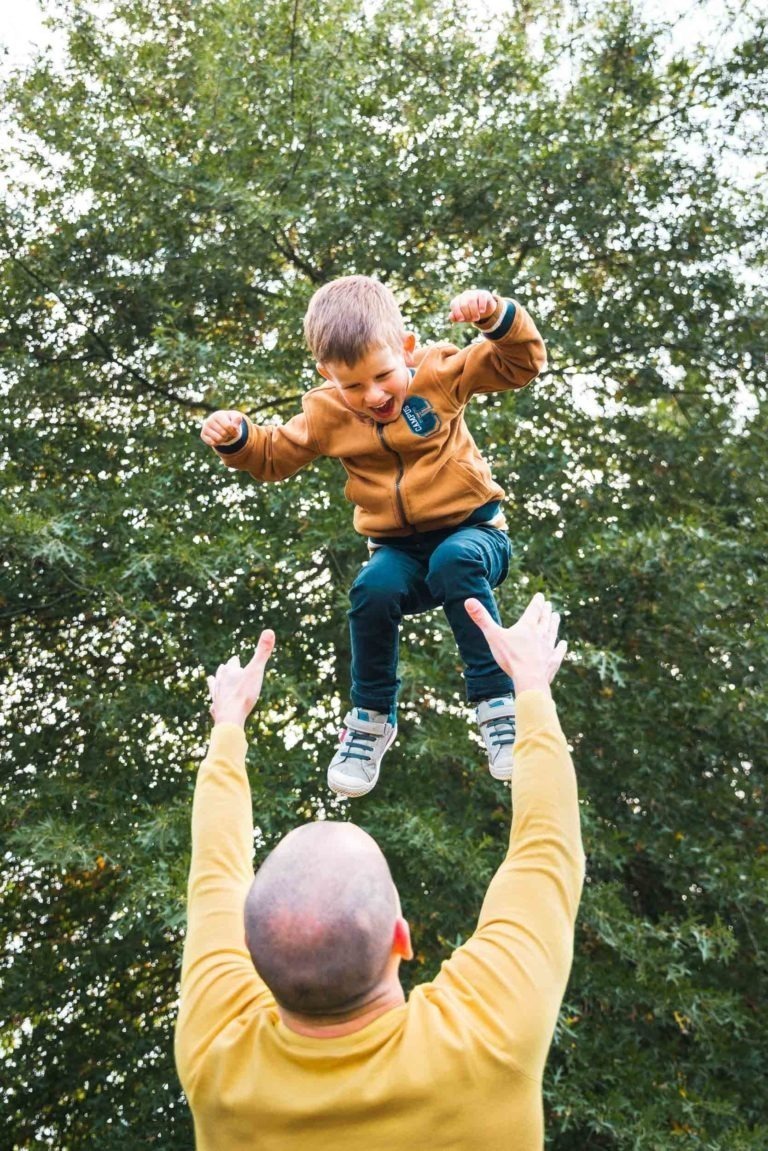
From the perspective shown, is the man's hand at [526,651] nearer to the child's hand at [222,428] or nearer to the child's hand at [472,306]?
the child's hand at [472,306]

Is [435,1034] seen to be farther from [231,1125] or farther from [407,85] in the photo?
[407,85]

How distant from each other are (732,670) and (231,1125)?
6052 millimetres

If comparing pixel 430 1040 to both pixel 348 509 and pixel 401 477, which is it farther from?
pixel 348 509

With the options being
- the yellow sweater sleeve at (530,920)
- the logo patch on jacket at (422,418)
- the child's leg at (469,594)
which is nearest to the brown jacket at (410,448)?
the logo patch on jacket at (422,418)

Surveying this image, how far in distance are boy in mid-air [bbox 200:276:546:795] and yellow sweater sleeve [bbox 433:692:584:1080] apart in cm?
98

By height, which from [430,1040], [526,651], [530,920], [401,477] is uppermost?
[401,477]

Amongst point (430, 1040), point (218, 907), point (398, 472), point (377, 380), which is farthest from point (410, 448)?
point (430, 1040)

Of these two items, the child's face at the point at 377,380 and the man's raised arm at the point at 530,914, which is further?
the child's face at the point at 377,380

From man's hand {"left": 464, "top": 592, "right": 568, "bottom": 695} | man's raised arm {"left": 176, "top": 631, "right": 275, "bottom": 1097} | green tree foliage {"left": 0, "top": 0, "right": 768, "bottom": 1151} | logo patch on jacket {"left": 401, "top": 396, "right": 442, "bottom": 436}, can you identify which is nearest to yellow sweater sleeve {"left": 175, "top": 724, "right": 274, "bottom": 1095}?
man's raised arm {"left": 176, "top": 631, "right": 275, "bottom": 1097}

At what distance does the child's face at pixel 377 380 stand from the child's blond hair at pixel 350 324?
19mm

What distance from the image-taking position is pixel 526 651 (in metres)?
2.00

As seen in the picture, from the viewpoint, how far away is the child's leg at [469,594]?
286 cm

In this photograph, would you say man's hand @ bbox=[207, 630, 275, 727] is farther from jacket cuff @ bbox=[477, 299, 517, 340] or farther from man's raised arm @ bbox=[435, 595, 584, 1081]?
jacket cuff @ bbox=[477, 299, 517, 340]

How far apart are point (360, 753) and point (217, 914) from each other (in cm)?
126
